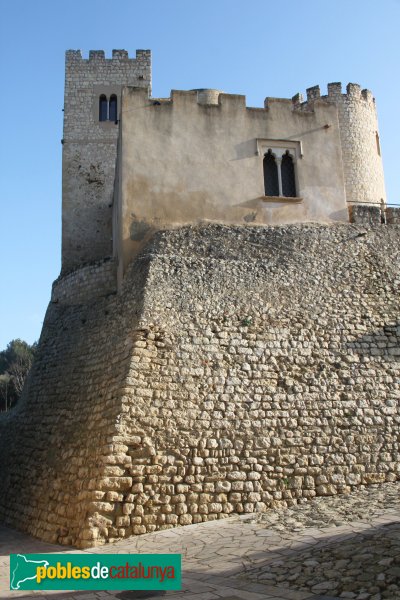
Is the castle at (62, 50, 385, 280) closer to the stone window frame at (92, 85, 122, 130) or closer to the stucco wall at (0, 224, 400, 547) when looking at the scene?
the stucco wall at (0, 224, 400, 547)

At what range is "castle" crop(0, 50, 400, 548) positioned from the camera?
8.62 m

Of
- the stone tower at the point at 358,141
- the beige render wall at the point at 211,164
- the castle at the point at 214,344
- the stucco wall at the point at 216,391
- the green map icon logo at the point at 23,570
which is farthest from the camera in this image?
the stone tower at the point at 358,141

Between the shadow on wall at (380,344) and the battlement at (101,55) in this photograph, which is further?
the battlement at (101,55)

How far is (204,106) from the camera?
13.2 meters

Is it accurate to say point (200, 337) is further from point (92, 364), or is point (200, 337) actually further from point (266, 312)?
point (92, 364)

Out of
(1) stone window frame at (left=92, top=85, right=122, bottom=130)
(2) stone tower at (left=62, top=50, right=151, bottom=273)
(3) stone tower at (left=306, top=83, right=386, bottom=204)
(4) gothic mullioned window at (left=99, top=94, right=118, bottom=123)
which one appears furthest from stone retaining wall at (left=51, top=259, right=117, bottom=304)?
(3) stone tower at (left=306, top=83, right=386, bottom=204)

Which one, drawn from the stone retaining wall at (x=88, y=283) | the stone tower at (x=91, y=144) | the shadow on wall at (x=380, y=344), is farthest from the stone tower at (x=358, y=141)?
the stone retaining wall at (x=88, y=283)

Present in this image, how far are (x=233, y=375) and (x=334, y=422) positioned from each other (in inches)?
80.7

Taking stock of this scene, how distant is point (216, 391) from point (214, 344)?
96 centimetres

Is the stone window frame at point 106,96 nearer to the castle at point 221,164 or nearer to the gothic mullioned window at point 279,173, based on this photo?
the castle at point 221,164

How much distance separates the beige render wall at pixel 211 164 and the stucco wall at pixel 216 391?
28.4 inches

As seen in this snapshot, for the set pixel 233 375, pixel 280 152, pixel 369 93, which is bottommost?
pixel 233 375

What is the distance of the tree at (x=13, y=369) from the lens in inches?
1243

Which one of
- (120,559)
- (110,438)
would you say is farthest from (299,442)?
(120,559)
